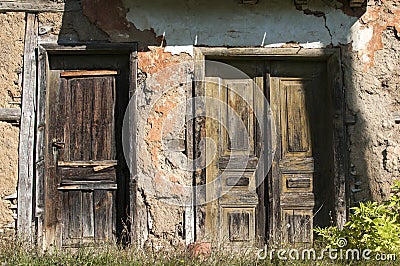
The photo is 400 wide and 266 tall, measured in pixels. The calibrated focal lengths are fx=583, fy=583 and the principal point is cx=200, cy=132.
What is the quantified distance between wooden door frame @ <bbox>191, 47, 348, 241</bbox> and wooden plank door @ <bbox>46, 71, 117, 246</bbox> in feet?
2.95

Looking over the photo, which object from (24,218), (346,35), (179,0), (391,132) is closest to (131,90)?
(179,0)

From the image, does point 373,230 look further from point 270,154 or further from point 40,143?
point 40,143

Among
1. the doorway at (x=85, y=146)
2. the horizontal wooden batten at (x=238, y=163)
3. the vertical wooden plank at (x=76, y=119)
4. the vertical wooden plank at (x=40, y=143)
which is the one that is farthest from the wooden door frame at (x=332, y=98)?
the vertical wooden plank at (x=40, y=143)

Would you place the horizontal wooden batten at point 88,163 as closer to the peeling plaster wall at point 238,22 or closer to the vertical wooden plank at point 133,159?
the vertical wooden plank at point 133,159

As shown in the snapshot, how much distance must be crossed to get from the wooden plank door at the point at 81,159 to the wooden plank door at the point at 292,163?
1766mm

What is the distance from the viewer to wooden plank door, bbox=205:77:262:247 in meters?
6.22

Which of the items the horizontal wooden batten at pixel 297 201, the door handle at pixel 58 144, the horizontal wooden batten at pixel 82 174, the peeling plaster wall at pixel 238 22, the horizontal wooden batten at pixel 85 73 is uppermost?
the peeling plaster wall at pixel 238 22

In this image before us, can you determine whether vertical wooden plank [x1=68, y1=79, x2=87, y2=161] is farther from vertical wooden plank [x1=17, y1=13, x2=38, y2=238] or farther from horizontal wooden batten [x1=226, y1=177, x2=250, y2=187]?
horizontal wooden batten [x1=226, y1=177, x2=250, y2=187]

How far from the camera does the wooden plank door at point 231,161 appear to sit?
6223mm

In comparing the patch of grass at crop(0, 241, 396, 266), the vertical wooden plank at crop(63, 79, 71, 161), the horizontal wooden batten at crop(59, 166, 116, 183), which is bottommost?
the patch of grass at crop(0, 241, 396, 266)

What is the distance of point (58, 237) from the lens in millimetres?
6160

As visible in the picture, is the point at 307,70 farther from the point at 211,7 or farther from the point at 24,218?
the point at 24,218

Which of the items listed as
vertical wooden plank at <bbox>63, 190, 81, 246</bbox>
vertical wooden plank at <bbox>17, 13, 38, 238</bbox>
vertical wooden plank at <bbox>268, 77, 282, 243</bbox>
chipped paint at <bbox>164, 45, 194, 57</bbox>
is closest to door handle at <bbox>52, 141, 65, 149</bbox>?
vertical wooden plank at <bbox>17, 13, 38, 238</bbox>

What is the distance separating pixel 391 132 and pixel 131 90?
9.21ft
